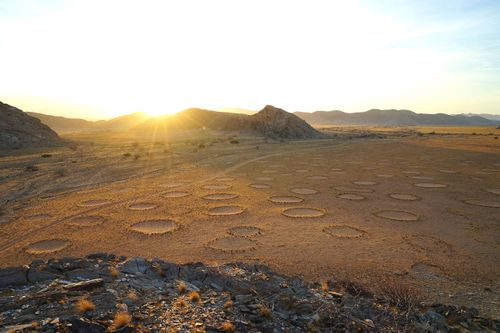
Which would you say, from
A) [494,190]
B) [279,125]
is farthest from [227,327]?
[279,125]

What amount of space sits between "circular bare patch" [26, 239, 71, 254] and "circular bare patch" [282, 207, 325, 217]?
724 cm

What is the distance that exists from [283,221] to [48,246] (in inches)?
281

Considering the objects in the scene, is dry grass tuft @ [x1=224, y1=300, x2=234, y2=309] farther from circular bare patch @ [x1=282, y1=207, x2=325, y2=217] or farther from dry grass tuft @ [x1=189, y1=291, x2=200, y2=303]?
circular bare patch @ [x1=282, y1=207, x2=325, y2=217]

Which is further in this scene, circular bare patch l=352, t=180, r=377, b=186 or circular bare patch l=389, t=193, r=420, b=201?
circular bare patch l=352, t=180, r=377, b=186

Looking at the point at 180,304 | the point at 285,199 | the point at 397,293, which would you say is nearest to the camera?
the point at 180,304

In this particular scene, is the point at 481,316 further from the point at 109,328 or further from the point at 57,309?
the point at 57,309

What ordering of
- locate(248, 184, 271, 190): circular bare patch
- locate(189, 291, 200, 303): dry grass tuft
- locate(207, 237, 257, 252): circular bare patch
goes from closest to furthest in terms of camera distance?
locate(189, 291, 200, 303): dry grass tuft
locate(207, 237, 257, 252): circular bare patch
locate(248, 184, 271, 190): circular bare patch

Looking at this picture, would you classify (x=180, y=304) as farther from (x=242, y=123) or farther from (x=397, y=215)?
(x=242, y=123)

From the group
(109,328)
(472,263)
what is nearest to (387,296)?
(472,263)

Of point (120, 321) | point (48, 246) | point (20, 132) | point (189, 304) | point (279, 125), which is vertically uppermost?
point (279, 125)

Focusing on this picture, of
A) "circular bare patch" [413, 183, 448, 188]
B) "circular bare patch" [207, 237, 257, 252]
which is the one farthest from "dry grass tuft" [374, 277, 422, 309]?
"circular bare patch" [413, 183, 448, 188]

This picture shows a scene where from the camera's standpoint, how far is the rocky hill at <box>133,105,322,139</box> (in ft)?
190

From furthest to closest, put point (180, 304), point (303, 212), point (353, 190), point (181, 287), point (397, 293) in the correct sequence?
point (353, 190)
point (303, 212)
point (397, 293)
point (181, 287)
point (180, 304)

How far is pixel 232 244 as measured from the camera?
31.5 ft
